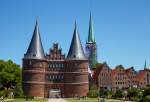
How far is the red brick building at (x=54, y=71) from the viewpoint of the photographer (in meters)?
105

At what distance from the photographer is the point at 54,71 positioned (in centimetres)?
11006

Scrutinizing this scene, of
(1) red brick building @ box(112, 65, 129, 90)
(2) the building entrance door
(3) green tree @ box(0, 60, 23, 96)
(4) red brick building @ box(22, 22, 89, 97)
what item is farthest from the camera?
(1) red brick building @ box(112, 65, 129, 90)

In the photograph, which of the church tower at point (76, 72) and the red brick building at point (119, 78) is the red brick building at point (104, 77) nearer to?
the red brick building at point (119, 78)

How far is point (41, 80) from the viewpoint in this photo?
10700cm

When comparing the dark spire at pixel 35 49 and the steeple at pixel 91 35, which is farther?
the steeple at pixel 91 35

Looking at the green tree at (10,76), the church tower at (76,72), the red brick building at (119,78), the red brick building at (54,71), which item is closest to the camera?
the red brick building at (54,71)

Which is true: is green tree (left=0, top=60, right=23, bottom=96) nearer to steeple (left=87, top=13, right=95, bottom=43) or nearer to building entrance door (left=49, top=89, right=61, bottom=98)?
building entrance door (left=49, top=89, right=61, bottom=98)

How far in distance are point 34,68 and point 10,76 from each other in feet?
20.8

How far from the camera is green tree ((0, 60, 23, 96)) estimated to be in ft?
348

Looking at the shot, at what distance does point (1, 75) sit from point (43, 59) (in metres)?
10.9

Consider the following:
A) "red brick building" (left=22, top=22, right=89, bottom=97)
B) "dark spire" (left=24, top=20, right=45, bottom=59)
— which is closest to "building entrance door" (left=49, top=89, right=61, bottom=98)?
"red brick building" (left=22, top=22, right=89, bottom=97)

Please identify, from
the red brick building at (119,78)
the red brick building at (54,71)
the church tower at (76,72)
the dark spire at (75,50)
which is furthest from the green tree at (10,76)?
the red brick building at (119,78)

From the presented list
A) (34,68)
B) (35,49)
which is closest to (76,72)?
(34,68)

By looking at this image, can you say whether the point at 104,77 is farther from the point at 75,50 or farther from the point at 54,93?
the point at 75,50
